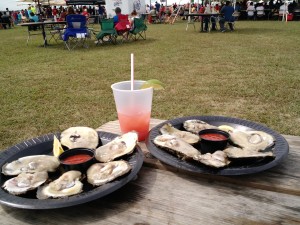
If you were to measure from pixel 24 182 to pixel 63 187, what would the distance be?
15 centimetres

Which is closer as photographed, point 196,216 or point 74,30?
point 196,216

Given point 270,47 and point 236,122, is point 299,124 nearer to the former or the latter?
point 236,122

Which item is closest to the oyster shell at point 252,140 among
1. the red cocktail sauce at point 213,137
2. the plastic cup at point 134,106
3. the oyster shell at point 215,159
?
the red cocktail sauce at point 213,137

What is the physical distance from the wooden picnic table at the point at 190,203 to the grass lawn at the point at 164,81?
2.74 metres

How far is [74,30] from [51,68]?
2921 mm

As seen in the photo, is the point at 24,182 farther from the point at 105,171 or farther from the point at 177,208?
the point at 177,208

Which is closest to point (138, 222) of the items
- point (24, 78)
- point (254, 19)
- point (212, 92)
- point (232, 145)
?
point (232, 145)

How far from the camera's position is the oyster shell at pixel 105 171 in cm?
94

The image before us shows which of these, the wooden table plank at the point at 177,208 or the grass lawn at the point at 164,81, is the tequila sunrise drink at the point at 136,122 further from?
the grass lawn at the point at 164,81

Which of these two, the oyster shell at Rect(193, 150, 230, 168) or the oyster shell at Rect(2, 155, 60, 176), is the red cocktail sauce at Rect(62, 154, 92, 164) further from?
the oyster shell at Rect(193, 150, 230, 168)

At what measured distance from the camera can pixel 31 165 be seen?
1.04m

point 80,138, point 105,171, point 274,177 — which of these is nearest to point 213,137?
point 274,177

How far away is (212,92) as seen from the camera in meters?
4.90

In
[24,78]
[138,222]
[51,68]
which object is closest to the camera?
[138,222]
